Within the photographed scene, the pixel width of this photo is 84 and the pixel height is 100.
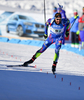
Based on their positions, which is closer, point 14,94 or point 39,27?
point 14,94

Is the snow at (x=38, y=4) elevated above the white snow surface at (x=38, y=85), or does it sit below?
above

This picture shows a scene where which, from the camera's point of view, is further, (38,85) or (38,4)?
(38,4)

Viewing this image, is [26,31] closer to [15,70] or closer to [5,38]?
[5,38]

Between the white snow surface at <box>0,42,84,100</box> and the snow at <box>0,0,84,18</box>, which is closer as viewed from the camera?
the white snow surface at <box>0,42,84,100</box>

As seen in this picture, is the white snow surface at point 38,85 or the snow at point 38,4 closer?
the white snow surface at point 38,85

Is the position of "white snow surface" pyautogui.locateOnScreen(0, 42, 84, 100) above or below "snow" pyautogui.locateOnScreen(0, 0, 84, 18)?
below

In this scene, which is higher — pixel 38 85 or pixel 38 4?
pixel 38 4

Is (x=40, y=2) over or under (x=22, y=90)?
over

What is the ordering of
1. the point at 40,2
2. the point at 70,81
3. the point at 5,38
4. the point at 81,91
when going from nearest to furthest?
the point at 81,91, the point at 70,81, the point at 5,38, the point at 40,2

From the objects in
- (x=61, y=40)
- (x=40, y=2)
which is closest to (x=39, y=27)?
(x=61, y=40)

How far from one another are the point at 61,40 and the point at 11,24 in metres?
9.99

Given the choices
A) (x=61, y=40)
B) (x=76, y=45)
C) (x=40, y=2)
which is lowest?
(x=76, y=45)

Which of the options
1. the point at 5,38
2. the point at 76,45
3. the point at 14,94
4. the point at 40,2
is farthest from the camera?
the point at 40,2

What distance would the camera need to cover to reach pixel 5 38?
15727mm
